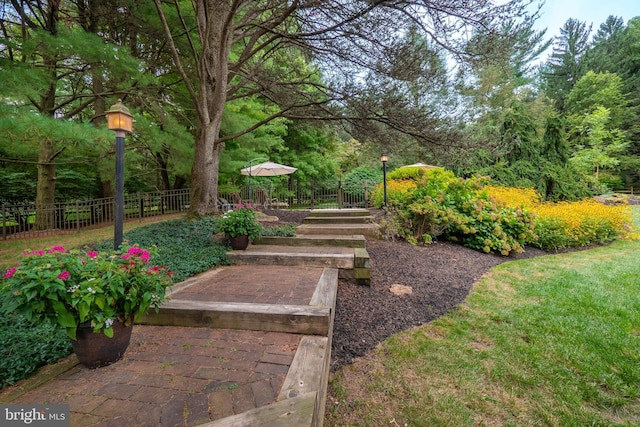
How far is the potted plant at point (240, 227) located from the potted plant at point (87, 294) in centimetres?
260

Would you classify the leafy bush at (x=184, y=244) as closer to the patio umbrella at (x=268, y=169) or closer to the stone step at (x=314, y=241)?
the stone step at (x=314, y=241)

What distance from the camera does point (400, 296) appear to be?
3.61m

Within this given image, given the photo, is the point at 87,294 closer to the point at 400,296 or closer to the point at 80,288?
the point at 80,288

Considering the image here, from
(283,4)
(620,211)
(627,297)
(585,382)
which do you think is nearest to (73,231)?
(283,4)

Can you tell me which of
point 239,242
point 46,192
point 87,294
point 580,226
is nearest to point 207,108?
point 239,242

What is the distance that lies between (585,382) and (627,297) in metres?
2.51

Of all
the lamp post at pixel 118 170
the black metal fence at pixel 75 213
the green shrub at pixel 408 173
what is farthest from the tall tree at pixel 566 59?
the lamp post at pixel 118 170

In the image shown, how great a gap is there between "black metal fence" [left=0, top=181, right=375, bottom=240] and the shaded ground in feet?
16.6

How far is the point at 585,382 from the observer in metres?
2.13

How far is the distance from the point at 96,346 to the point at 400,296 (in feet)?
10.3

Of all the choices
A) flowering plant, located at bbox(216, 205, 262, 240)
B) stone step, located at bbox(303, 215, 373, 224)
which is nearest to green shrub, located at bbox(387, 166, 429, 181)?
stone step, located at bbox(303, 215, 373, 224)

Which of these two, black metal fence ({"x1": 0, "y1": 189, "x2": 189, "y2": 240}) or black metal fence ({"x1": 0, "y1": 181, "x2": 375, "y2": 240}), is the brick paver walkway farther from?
black metal fence ({"x1": 0, "y1": 189, "x2": 189, "y2": 240})

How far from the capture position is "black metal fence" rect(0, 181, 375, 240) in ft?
24.3

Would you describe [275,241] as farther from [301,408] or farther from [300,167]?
[300,167]
